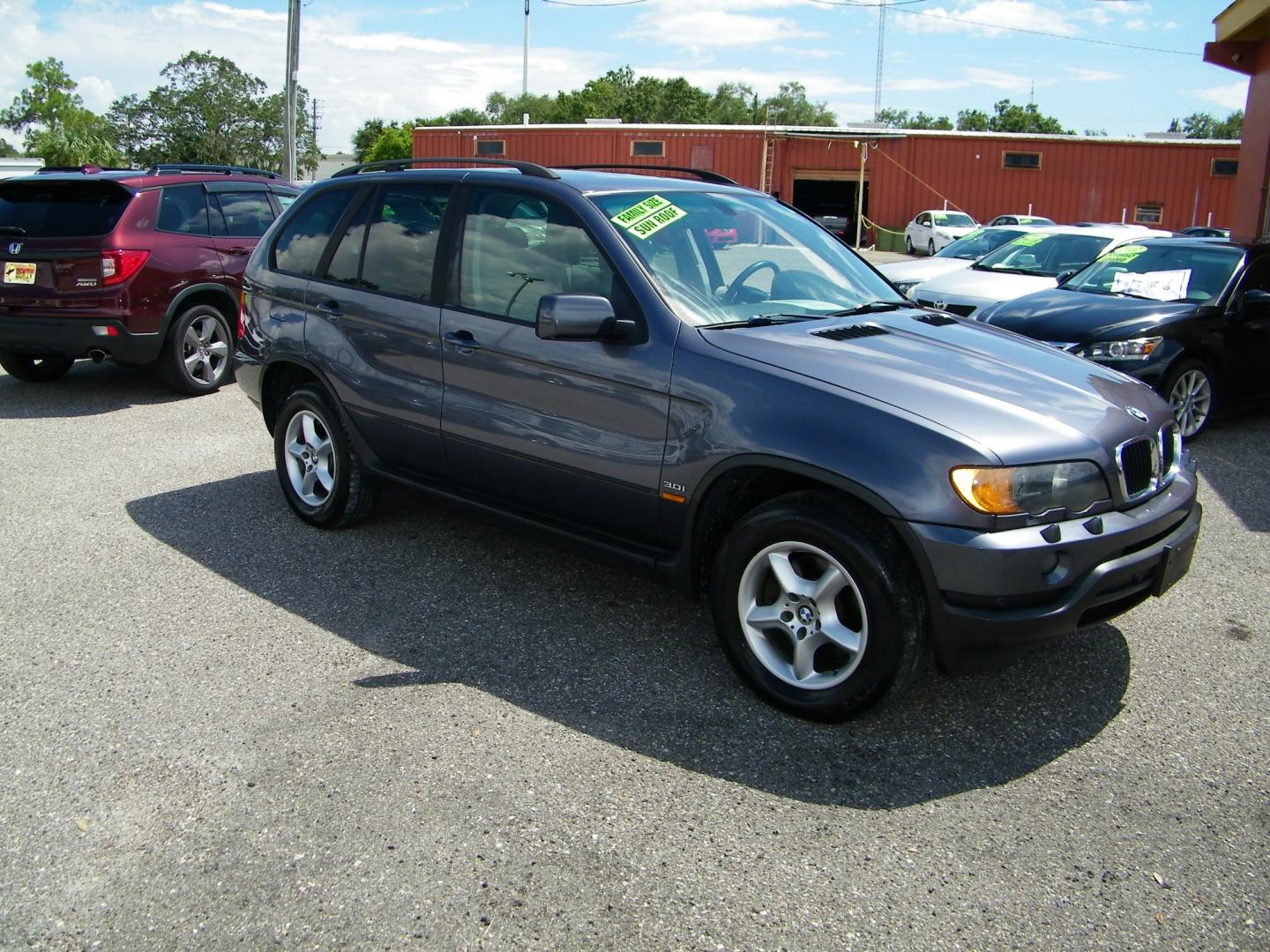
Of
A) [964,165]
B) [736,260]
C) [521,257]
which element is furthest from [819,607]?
[964,165]

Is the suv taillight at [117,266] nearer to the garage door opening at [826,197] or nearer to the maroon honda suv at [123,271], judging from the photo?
the maroon honda suv at [123,271]

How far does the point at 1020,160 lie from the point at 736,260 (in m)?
38.9

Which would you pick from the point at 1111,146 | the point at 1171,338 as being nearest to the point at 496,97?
the point at 1111,146

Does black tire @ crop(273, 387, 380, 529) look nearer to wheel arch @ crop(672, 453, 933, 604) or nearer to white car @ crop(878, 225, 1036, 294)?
wheel arch @ crop(672, 453, 933, 604)

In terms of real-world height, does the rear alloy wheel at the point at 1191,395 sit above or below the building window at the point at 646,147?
below

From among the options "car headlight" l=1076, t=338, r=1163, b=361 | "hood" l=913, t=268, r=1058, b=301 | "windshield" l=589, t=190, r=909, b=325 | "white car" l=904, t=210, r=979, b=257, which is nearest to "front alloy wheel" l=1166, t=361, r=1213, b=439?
"car headlight" l=1076, t=338, r=1163, b=361

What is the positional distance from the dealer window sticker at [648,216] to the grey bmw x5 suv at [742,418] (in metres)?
0.01

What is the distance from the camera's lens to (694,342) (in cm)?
379

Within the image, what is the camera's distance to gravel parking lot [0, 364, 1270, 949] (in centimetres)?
269

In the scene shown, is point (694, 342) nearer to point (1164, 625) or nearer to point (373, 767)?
point (373, 767)

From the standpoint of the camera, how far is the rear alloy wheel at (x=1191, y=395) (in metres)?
7.63

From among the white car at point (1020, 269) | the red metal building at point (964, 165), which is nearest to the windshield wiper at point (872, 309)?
the white car at point (1020, 269)

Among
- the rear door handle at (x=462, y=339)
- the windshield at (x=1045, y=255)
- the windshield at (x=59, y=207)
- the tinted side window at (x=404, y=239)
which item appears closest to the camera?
the rear door handle at (x=462, y=339)

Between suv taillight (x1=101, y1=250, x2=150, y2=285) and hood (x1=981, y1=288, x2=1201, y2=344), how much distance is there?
6.57m
